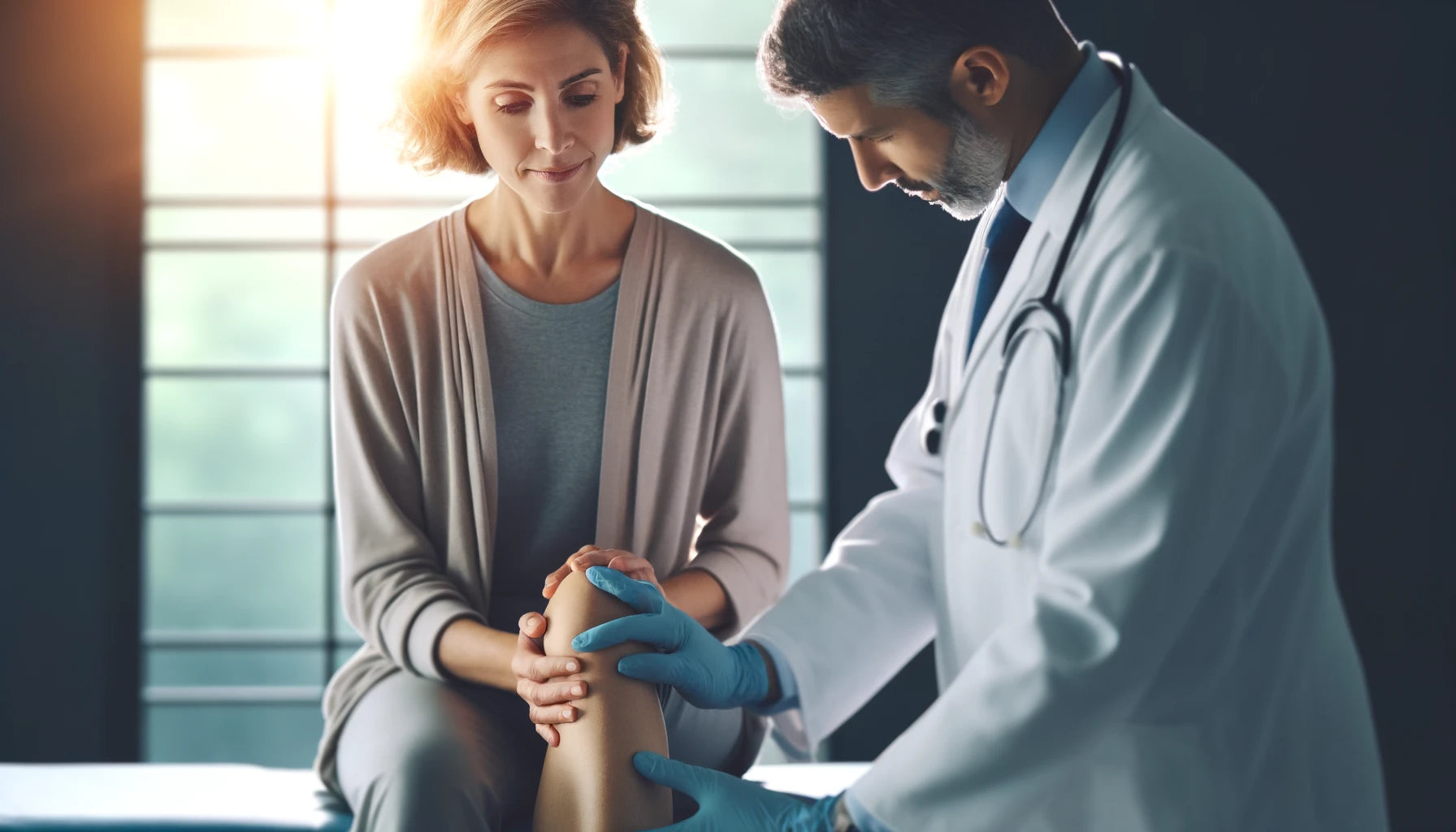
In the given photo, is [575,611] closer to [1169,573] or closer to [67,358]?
[1169,573]

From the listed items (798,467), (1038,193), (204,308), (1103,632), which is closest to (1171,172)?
(1038,193)

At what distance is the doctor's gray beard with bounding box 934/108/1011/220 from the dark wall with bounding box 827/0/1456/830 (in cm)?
193

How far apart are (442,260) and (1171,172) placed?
921 mm

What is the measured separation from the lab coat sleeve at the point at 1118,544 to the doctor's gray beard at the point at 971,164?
26 cm

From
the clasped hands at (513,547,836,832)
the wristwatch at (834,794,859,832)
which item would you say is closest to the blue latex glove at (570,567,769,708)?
the clasped hands at (513,547,836,832)

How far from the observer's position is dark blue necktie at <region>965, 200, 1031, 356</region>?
1406 millimetres

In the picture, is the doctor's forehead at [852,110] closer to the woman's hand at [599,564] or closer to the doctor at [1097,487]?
the doctor at [1097,487]

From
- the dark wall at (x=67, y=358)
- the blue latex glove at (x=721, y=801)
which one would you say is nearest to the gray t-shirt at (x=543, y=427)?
the blue latex glove at (x=721, y=801)

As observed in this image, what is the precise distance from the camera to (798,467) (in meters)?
3.48

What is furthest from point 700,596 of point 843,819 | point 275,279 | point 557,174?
point 275,279

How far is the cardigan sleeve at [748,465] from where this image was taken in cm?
156

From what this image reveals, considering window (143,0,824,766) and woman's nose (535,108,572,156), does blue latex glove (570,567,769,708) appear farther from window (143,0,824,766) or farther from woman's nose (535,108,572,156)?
window (143,0,824,766)

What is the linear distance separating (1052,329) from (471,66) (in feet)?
2.58

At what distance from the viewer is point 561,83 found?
141 centimetres
